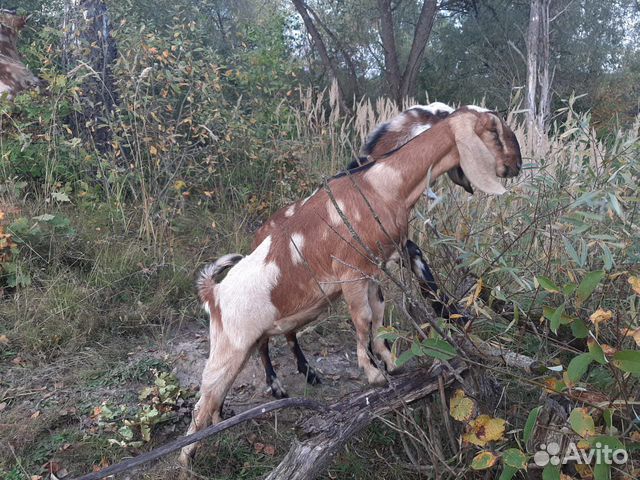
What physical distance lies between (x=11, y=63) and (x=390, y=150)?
13.9 ft

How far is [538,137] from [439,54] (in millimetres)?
8893

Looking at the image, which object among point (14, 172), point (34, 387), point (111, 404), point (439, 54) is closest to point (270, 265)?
point (111, 404)

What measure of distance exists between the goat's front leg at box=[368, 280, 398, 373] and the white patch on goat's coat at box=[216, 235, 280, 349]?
46 centimetres

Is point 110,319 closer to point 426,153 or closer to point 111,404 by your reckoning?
point 111,404

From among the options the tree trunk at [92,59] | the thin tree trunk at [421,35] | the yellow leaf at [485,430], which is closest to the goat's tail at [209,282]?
the yellow leaf at [485,430]

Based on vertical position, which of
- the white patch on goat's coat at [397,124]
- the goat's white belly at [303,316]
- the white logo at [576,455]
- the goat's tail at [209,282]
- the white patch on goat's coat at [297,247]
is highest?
the white patch on goat's coat at [397,124]

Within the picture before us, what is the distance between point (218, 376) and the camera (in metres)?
2.68

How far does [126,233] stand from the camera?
460 cm

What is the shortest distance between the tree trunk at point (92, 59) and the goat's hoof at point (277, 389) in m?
2.68

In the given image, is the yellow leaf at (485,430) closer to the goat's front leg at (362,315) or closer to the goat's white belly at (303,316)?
the goat's front leg at (362,315)

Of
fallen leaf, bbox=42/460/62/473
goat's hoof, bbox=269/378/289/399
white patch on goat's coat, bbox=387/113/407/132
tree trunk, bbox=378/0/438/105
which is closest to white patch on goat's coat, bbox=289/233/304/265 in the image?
white patch on goat's coat, bbox=387/113/407/132

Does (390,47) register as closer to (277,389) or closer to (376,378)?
(277,389)

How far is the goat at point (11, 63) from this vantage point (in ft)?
17.9

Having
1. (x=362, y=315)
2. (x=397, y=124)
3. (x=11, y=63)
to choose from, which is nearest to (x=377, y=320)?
(x=362, y=315)
